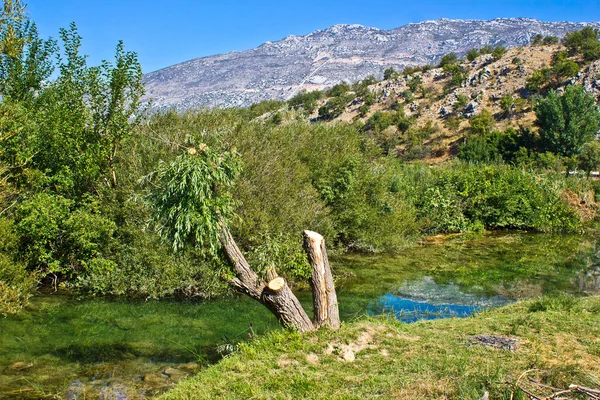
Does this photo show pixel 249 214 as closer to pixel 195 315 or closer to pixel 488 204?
pixel 195 315

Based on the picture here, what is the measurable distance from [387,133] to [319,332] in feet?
169

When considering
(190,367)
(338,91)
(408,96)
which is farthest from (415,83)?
(190,367)

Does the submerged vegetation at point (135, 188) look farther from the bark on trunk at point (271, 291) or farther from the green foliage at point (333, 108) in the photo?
the green foliage at point (333, 108)

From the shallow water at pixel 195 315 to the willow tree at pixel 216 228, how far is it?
3.64 feet

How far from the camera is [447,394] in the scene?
18.7ft

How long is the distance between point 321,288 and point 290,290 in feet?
1.66

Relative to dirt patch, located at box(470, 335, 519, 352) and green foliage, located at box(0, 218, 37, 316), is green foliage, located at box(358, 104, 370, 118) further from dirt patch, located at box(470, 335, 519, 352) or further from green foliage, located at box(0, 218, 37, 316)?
dirt patch, located at box(470, 335, 519, 352)

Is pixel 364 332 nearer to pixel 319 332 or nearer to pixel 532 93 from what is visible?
pixel 319 332

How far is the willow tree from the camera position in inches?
297

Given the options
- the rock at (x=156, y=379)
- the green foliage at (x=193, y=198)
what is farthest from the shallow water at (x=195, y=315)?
the green foliage at (x=193, y=198)

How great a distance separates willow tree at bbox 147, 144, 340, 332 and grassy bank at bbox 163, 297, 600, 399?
426mm

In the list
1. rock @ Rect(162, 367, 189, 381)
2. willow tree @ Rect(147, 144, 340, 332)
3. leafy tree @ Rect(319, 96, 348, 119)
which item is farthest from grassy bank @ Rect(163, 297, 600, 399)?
leafy tree @ Rect(319, 96, 348, 119)

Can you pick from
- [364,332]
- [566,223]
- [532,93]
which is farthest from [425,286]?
[532,93]

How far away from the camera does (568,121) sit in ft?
148
